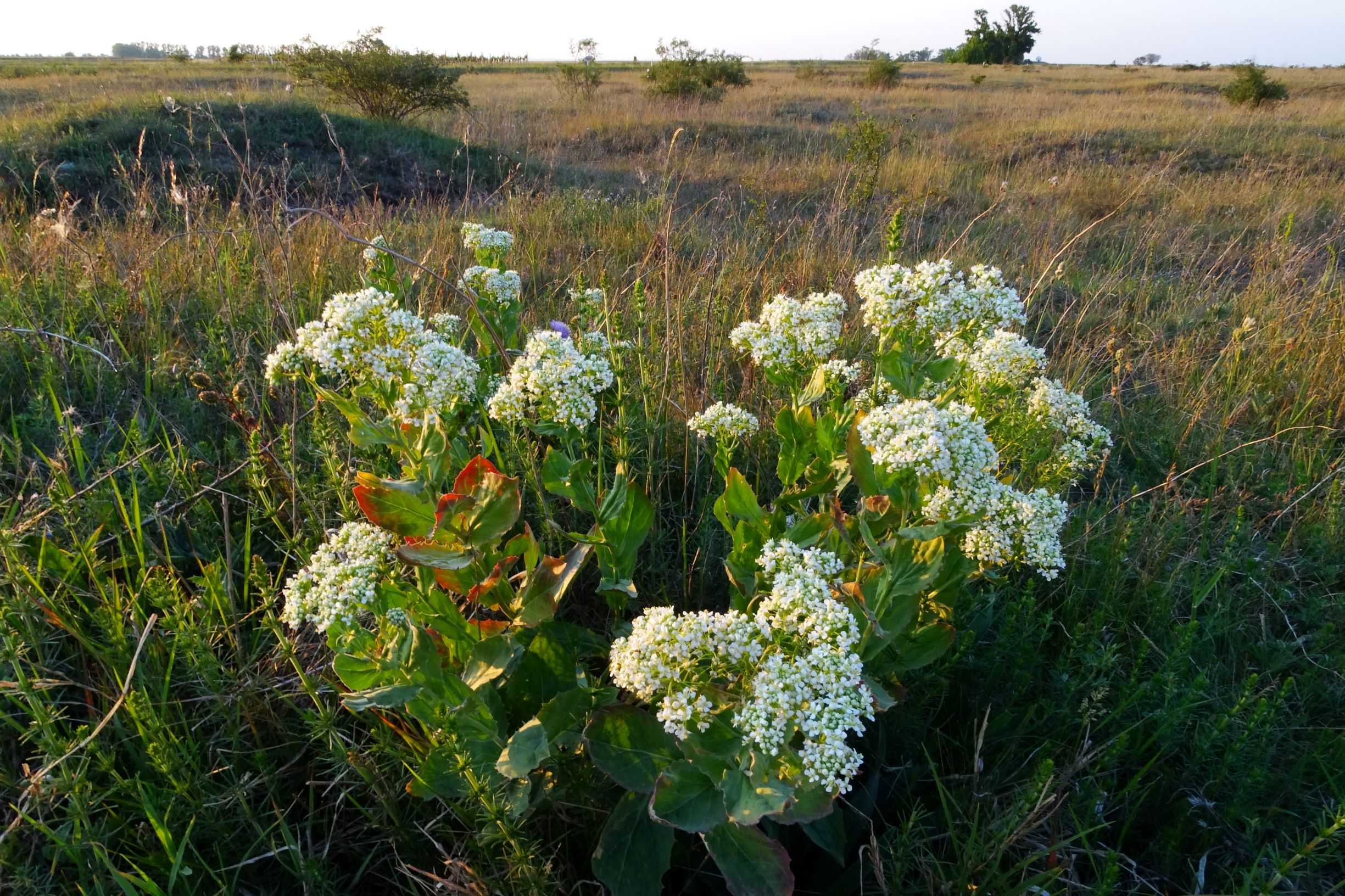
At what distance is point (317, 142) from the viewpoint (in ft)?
36.3

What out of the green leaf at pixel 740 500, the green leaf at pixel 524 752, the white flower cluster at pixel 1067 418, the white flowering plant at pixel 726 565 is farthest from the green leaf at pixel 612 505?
the white flower cluster at pixel 1067 418

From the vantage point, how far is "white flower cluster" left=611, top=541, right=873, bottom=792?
4.40ft

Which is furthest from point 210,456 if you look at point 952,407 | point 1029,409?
point 1029,409

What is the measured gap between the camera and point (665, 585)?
2436 mm

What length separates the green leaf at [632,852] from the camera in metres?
1.63

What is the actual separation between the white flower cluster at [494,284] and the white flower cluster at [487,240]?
13 centimetres

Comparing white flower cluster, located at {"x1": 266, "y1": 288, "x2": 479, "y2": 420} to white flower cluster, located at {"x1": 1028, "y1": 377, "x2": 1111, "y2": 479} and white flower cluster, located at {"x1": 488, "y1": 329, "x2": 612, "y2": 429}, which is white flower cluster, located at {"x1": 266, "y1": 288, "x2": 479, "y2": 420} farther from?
white flower cluster, located at {"x1": 1028, "y1": 377, "x2": 1111, "y2": 479}

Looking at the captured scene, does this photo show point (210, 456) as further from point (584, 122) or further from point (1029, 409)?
point (584, 122)

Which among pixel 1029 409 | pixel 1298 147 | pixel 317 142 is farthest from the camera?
pixel 1298 147

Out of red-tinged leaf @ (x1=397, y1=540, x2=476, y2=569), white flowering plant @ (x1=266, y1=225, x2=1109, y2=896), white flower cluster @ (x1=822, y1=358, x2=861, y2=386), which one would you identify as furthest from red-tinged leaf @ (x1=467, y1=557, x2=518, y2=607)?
white flower cluster @ (x1=822, y1=358, x2=861, y2=386)

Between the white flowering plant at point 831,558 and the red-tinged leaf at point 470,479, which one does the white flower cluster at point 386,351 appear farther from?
the white flowering plant at point 831,558

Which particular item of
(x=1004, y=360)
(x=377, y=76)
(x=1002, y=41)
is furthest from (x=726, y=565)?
(x=1002, y=41)

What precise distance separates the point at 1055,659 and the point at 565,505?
6.15 ft

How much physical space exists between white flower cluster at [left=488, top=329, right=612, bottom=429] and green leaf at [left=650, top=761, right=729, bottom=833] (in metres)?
0.90
